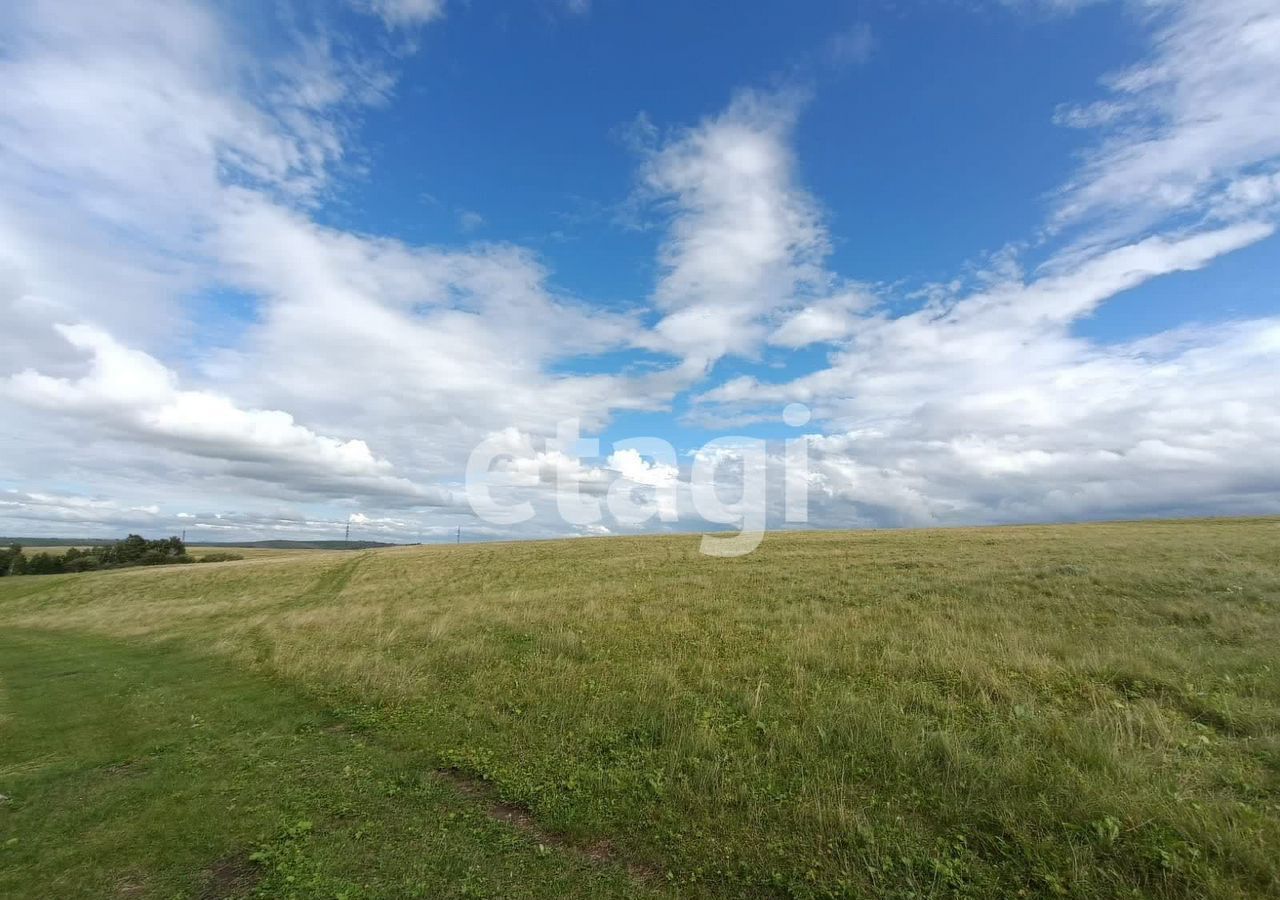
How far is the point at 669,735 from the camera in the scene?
28.2 ft

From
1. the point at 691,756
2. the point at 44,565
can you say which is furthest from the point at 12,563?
Answer: the point at 691,756

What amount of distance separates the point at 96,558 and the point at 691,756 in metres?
116

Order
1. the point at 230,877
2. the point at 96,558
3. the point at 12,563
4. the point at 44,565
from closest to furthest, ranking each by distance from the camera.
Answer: the point at 230,877 → the point at 12,563 → the point at 44,565 → the point at 96,558

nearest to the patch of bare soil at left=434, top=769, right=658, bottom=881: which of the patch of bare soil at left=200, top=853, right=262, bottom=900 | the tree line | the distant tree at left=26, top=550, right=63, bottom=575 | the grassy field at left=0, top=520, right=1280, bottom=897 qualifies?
the grassy field at left=0, top=520, right=1280, bottom=897

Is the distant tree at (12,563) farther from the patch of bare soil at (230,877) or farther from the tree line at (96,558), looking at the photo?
the patch of bare soil at (230,877)

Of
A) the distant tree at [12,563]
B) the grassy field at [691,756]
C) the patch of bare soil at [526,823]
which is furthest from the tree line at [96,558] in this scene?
the patch of bare soil at [526,823]

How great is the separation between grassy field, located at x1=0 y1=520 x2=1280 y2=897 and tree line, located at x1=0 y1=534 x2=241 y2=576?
92.4 meters

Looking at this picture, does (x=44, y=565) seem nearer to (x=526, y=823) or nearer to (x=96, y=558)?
(x=96, y=558)

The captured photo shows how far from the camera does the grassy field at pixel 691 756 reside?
5.59 meters

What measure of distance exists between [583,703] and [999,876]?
6.69 m

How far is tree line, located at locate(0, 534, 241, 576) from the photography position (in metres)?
83.6

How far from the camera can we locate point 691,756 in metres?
7.90

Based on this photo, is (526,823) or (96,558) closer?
(526,823)

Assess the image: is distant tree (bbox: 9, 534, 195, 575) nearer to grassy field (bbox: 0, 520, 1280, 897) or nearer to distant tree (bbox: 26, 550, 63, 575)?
distant tree (bbox: 26, 550, 63, 575)
